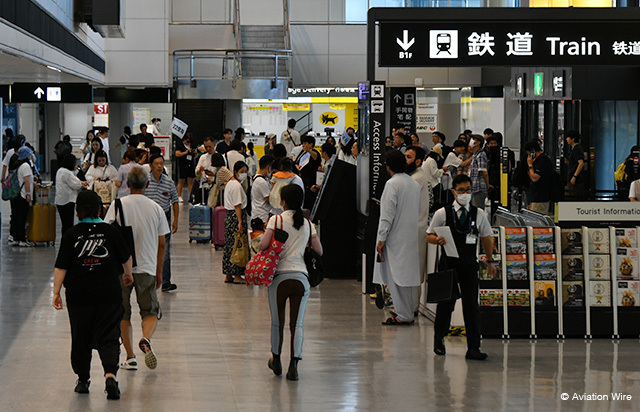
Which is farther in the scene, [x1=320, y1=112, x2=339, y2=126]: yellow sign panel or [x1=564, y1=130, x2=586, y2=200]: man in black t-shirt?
[x1=320, y1=112, x2=339, y2=126]: yellow sign panel

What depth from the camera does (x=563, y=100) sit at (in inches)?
977

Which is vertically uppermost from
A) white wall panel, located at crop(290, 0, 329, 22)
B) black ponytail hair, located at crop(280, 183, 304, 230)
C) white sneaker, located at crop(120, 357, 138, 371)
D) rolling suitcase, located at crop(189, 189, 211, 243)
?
white wall panel, located at crop(290, 0, 329, 22)

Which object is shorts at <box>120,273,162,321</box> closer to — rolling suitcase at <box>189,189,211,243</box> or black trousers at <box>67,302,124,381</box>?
black trousers at <box>67,302,124,381</box>

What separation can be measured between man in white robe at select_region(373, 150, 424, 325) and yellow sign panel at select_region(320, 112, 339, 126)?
2581 centimetres

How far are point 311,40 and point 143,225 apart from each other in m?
24.2

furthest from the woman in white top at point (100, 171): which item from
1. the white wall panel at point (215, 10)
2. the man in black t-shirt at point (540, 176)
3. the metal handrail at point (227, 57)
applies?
the white wall panel at point (215, 10)

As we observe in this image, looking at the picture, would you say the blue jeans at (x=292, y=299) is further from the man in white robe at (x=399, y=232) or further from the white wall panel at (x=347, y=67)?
the white wall panel at (x=347, y=67)

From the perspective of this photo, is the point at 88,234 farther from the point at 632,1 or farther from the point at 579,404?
the point at 632,1

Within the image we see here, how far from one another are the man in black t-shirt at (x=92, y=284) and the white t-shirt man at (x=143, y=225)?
0.66 metres

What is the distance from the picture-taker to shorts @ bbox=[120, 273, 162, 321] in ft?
26.2

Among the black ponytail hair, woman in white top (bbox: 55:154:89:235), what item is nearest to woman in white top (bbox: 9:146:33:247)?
woman in white top (bbox: 55:154:89:235)

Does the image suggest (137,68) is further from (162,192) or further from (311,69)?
(162,192)

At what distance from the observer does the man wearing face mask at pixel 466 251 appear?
852cm

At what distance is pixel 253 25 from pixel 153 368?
85.1 ft
